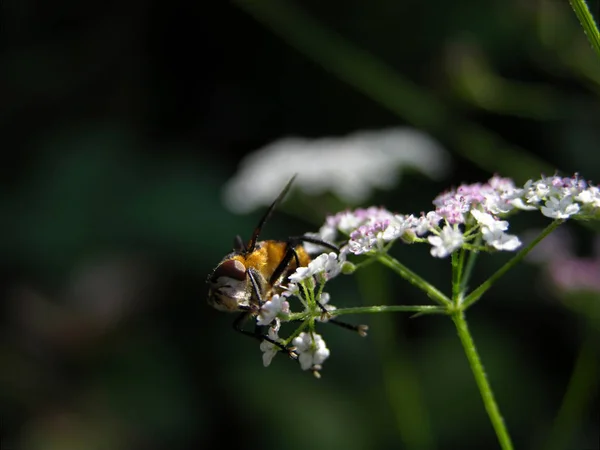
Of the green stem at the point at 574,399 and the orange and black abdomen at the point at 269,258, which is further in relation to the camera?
the green stem at the point at 574,399

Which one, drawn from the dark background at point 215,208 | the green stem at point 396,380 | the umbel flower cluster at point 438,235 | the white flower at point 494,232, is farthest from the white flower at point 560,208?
the dark background at point 215,208

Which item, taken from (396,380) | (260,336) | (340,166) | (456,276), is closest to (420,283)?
(456,276)

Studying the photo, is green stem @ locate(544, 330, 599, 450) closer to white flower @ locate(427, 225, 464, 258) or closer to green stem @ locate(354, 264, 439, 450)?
green stem @ locate(354, 264, 439, 450)

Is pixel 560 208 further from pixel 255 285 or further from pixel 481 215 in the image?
pixel 255 285

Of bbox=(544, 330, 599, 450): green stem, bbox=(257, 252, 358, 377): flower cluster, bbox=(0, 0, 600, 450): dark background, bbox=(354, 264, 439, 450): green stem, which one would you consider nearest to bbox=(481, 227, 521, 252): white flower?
bbox=(257, 252, 358, 377): flower cluster

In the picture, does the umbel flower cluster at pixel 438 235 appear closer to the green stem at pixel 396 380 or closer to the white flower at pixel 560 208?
the white flower at pixel 560 208
